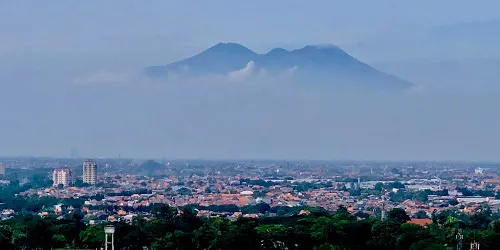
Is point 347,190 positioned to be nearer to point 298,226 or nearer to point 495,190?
point 495,190

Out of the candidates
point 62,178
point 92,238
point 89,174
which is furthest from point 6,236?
point 89,174

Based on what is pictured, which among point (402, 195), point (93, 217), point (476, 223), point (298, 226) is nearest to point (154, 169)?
point (402, 195)

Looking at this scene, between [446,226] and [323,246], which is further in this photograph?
[446,226]

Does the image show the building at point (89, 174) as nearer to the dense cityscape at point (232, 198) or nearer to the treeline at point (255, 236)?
the dense cityscape at point (232, 198)

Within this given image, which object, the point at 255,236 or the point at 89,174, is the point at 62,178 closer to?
the point at 89,174

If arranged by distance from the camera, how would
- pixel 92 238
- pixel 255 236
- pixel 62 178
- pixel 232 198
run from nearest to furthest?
pixel 255 236
pixel 92 238
pixel 232 198
pixel 62 178

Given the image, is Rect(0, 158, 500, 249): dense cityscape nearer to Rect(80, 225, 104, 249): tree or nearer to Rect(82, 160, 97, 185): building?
Rect(82, 160, 97, 185): building

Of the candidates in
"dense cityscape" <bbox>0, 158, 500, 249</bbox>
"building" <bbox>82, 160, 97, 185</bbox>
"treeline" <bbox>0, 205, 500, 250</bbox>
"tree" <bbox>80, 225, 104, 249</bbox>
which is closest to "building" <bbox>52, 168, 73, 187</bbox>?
"dense cityscape" <bbox>0, 158, 500, 249</bbox>

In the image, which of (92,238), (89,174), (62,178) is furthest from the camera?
(89,174)

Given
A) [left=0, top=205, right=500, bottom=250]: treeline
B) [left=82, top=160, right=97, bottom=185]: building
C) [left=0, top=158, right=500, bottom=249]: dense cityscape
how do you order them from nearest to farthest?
1. [left=0, top=205, right=500, bottom=250]: treeline
2. [left=0, top=158, right=500, bottom=249]: dense cityscape
3. [left=82, top=160, right=97, bottom=185]: building

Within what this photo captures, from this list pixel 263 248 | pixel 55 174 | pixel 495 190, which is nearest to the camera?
pixel 263 248

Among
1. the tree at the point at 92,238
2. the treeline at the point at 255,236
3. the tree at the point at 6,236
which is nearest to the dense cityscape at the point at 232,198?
the tree at the point at 6,236
